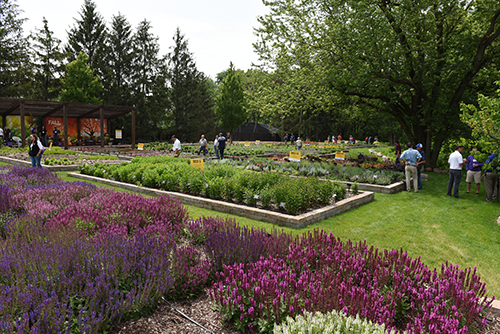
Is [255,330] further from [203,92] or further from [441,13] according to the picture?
[203,92]

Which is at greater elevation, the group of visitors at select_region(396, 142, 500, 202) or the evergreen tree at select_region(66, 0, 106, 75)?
the evergreen tree at select_region(66, 0, 106, 75)

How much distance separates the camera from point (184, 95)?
41719 mm

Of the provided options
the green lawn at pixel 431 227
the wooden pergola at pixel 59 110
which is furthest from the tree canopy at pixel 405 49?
the wooden pergola at pixel 59 110

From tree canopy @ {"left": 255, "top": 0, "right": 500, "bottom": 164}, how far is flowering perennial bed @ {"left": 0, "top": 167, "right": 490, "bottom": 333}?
12.5 metres

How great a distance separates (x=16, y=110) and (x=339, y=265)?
107 ft

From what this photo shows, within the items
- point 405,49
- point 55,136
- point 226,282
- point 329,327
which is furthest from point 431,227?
point 55,136

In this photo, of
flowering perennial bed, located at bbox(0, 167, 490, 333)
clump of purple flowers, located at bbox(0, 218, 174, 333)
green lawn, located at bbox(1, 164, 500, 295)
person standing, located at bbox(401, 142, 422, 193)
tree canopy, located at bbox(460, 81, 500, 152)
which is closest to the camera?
clump of purple flowers, located at bbox(0, 218, 174, 333)

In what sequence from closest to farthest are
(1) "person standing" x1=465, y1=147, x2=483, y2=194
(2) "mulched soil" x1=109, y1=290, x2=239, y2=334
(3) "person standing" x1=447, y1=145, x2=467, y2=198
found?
1. (2) "mulched soil" x1=109, y1=290, x2=239, y2=334
2. (3) "person standing" x1=447, y1=145, x2=467, y2=198
3. (1) "person standing" x1=465, y1=147, x2=483, y2=194

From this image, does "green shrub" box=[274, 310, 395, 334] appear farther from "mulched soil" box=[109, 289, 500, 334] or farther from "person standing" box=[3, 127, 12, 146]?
"person standing" box=[3, 127, 12, 146]

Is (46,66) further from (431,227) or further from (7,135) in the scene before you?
(431,227)

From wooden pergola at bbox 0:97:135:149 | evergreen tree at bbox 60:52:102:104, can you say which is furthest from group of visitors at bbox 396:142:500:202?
evergreen tree at bbox 60:52:102:104

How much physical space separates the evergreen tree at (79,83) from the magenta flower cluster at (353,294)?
124 ft

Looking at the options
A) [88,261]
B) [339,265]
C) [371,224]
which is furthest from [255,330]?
[371,224]

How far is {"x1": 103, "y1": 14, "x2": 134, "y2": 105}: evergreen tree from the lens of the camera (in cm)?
3831
